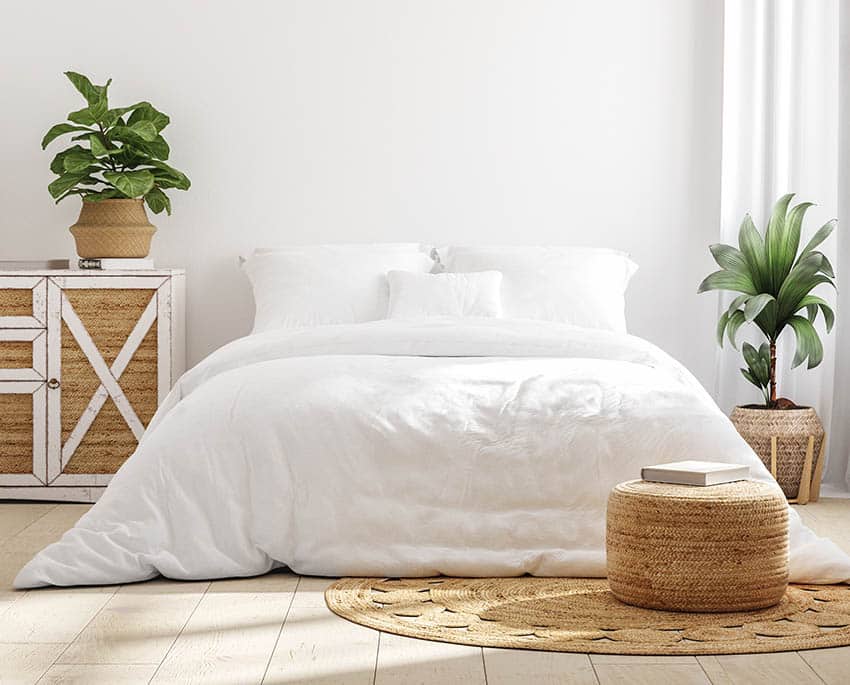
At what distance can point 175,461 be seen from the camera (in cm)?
318

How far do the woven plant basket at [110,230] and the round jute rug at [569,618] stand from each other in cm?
202

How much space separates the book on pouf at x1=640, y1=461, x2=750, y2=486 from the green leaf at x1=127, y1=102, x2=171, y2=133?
2.60m

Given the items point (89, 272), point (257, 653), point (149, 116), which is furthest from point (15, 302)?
point (257, 653)

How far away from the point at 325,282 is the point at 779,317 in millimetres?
1684

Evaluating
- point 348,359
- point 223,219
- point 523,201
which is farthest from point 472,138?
point 348,359

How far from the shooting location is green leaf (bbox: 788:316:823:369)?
4590 millimetres

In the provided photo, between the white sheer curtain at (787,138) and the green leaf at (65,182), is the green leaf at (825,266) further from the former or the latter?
the green leaf at (65,182)

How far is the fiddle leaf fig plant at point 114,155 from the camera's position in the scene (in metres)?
4.58

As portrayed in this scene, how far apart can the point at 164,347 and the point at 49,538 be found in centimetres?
96

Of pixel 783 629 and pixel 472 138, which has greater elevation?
pixel 472 138

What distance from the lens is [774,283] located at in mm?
4676

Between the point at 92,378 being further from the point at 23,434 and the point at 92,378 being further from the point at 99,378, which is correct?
the point at 23,434

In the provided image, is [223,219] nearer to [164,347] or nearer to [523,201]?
[164,347]

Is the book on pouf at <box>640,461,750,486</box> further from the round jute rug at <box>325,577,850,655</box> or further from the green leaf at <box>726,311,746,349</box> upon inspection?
the green leaf at <box>726,311,746,349</box>
